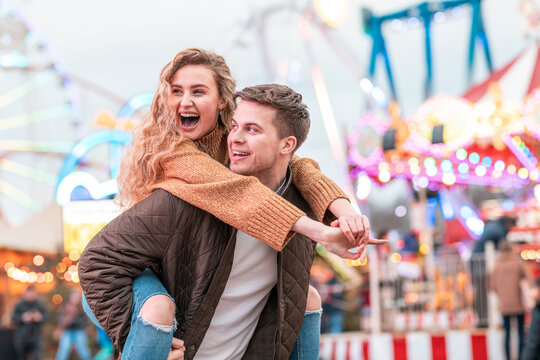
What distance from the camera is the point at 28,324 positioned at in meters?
9.85

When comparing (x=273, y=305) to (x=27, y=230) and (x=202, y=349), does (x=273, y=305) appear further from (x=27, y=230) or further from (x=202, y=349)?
(x=27, y=230)

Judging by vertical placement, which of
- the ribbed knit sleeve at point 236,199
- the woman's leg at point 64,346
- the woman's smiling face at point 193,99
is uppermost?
the woman's leg at point 64,346

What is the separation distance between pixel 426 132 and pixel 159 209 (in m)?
8.99

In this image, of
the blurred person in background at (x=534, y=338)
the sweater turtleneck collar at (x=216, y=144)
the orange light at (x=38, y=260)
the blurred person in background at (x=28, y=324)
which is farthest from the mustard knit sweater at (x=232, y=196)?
the orange light at (x=38, y=260)

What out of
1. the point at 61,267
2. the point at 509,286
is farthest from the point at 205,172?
the point at 61,267

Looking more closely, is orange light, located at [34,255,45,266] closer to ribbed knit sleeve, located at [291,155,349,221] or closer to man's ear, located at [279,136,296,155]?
ribbed knit sleeve, located at [291,155,349,221]

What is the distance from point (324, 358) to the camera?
930 cm

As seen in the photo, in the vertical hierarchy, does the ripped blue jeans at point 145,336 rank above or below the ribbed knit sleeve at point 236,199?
below

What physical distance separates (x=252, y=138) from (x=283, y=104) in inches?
5.4

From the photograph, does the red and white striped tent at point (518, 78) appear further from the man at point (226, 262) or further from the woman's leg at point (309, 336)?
the man at point (226, 262)

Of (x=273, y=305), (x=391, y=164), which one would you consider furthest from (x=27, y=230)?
(x=273, y=305)

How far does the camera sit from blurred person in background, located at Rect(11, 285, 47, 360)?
32.0ft

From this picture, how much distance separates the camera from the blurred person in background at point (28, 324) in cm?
976

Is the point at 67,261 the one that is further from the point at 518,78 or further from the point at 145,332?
the point at 145,332
